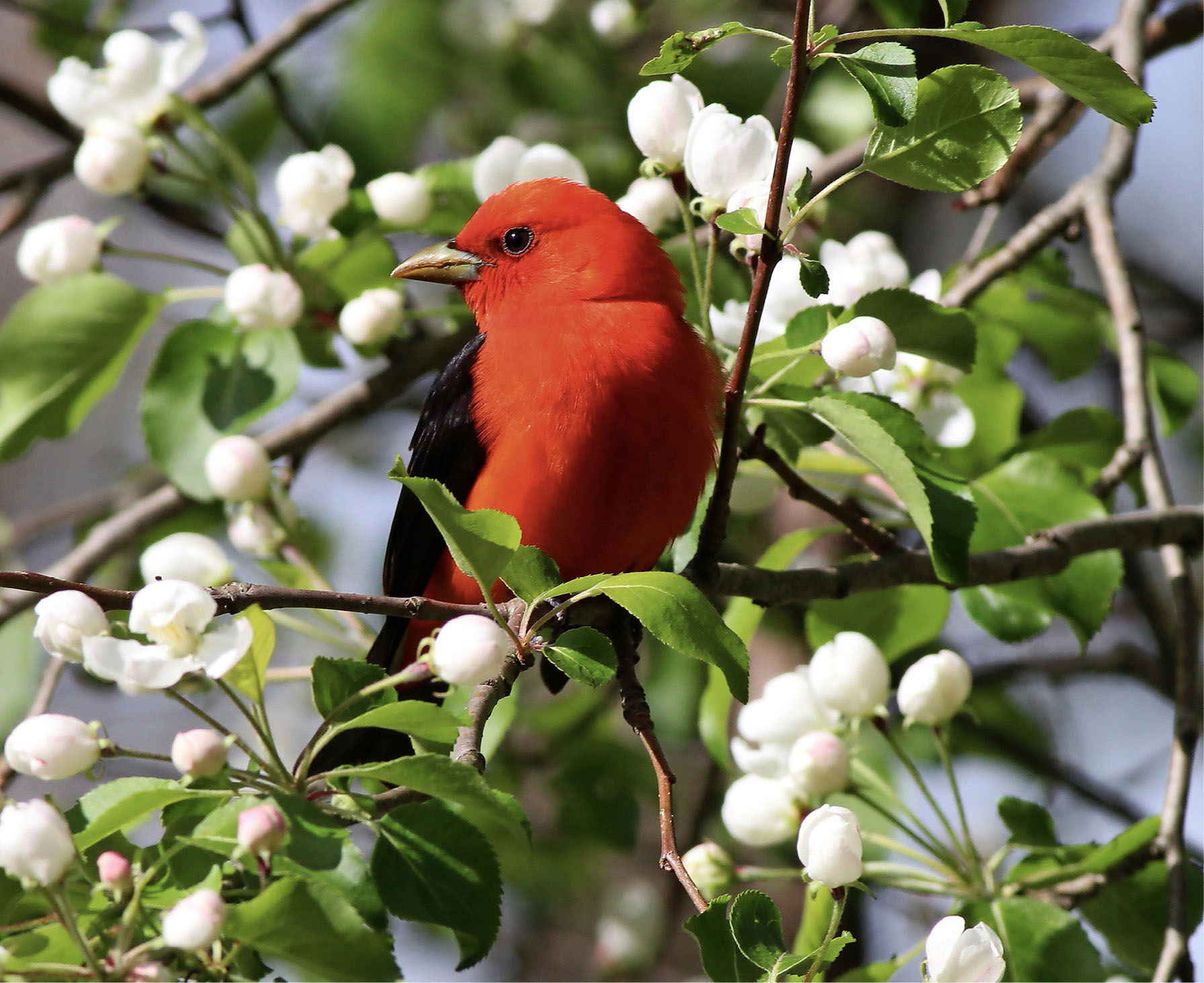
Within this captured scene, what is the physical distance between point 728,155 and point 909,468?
860mm

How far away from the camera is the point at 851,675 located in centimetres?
293

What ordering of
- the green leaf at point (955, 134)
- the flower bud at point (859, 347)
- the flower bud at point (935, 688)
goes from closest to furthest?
the green leaf at point (955, 134) < the flower bud at point (859, 347) < the flower bud at point (935, 688)

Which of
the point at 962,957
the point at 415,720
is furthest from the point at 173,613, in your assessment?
the point at 962,957

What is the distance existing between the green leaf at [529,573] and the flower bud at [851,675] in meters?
1.05

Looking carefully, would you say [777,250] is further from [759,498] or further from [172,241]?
[172,241]

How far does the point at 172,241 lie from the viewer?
376 inches

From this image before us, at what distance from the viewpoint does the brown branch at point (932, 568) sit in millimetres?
2881

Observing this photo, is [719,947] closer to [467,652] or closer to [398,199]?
[467,652]

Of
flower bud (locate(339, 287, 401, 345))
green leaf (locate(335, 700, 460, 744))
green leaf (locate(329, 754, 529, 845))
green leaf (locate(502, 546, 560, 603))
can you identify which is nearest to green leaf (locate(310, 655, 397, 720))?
green leaf (locate(335, 700, 460, 744))

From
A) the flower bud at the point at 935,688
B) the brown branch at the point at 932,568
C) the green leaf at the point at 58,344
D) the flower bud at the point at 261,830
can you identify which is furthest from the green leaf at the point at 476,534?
the green leaf at the point at 58,344

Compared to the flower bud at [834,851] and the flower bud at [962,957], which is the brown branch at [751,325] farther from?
the flower bud at [962,957]

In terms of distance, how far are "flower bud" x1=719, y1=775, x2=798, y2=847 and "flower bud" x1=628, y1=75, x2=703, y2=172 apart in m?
1.50

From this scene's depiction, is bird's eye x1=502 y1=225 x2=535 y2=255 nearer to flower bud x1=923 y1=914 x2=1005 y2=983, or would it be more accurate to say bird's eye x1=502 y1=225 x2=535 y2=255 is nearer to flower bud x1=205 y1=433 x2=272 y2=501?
flower bud x1=205 y1=433 x2=272 y2=501

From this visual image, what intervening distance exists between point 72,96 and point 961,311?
102 inches
